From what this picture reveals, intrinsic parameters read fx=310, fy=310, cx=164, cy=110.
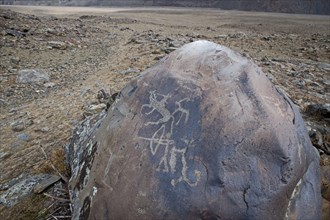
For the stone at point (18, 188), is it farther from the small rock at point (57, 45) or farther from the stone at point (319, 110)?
the small rock at point (57, 45)

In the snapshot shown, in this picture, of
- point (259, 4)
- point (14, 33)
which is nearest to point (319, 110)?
point (14, 33)

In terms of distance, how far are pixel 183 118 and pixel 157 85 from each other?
279mm

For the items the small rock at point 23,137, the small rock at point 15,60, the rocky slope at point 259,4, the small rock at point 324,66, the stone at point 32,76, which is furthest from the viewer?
the rocky slope at point 259,4

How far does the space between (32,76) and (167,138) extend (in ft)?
11.5

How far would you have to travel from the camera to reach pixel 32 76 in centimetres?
433

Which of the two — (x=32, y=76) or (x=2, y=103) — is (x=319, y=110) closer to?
(x=2, y=103)

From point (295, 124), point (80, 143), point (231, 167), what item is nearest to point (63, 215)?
point (80, 143)

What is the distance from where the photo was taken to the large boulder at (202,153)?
1278 millimetres

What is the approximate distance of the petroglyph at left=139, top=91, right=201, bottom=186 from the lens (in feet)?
4.35

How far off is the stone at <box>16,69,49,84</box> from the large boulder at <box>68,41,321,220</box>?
294 centimetres

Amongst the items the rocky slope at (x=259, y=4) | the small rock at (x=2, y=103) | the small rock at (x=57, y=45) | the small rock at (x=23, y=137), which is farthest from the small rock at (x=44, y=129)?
the rocky slope at (x=259, y=4)

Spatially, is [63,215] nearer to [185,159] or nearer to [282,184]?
[185,159]

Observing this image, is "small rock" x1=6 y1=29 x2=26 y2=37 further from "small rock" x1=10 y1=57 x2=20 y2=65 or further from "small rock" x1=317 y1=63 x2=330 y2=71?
"small rock" x1=317 y1=63 x2=330 y2=71

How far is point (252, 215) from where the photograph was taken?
1253 millimetres
